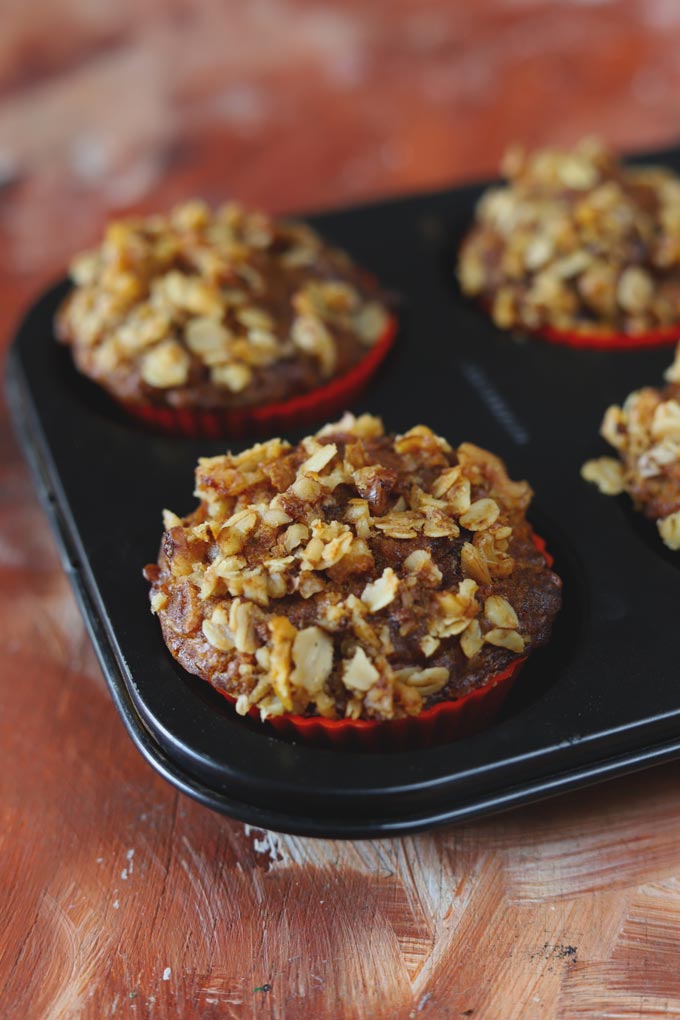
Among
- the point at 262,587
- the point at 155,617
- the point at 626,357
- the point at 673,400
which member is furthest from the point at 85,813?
the point at 626,357

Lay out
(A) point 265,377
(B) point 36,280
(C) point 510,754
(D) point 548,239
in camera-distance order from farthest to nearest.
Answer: (B) point 36,280 → (D) point 548,239 → (A) point 265,377 → (C) point 510,754

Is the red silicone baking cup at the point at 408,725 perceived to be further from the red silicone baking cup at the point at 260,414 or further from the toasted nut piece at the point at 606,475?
the red silicone baking cup at the point at 260,414

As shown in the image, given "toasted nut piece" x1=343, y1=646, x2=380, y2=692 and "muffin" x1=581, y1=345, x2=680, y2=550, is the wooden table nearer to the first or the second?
"toasted nut piece" x1=343, y1=646, x2=380, y2=692

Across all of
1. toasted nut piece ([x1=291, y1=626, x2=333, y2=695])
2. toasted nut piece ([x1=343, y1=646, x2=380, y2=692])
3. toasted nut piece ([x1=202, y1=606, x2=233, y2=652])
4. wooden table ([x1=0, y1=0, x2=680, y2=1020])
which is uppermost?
toasted nut piece ([x1=202, y1=606, x2=233, y2=652])

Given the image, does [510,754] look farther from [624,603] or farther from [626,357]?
[626,357]

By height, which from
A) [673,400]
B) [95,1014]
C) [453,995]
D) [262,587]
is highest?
[262,587]

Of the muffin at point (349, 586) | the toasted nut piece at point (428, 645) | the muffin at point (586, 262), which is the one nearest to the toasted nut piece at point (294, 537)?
the muffin at point (349, 586)

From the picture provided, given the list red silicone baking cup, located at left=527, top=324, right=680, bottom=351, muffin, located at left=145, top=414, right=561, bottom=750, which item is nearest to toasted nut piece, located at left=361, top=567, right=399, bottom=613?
muffin, located at left=145, top=414, right=561, bottom=750
